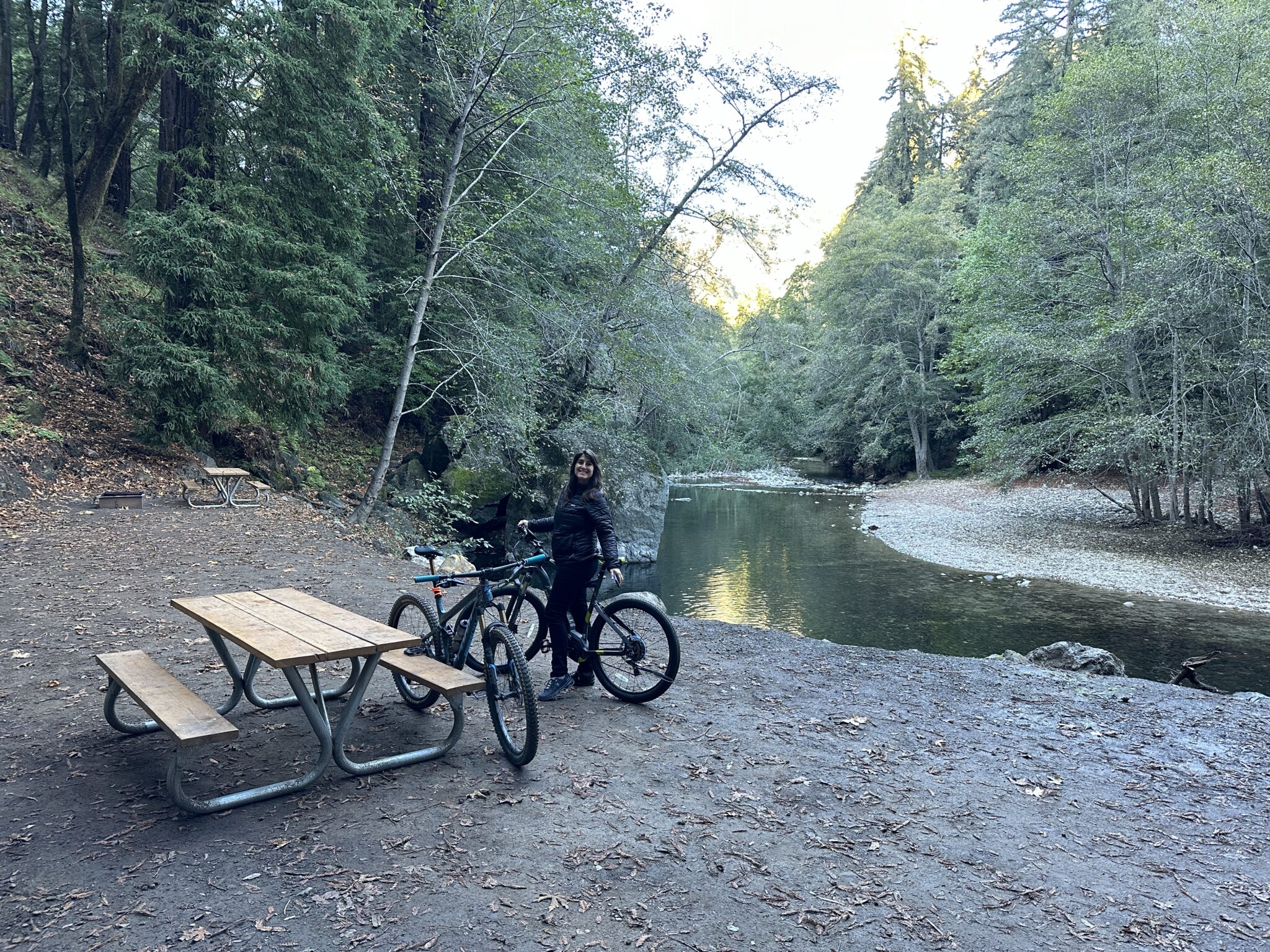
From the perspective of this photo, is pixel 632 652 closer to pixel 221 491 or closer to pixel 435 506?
pixel 221 491

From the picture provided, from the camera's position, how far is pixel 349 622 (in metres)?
3.51

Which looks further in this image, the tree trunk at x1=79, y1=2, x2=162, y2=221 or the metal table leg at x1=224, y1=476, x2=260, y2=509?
the tree trunk at x1=79, y1=2, x2=162, y2=221

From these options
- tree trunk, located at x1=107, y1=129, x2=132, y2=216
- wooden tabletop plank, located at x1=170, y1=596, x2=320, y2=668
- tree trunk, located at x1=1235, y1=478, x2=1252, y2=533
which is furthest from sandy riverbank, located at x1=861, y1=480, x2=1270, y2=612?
tree trunk, located at x1=107, y1=129, x2=132, y2=216

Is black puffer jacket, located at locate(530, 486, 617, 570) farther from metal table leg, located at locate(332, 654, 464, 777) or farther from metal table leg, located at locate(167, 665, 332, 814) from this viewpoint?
metal table leg, located at locate(167, 665, 332, 814)

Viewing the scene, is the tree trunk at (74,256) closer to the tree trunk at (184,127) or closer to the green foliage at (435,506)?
the tree trunk at (184,127)

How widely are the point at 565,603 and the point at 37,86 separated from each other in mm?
23854

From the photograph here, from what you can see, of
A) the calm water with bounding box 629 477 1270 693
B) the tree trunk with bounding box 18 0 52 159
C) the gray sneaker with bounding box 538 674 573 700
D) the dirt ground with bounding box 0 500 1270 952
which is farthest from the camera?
the tree trunk with bounding box 18 0 52 159

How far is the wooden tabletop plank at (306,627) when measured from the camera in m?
3.04

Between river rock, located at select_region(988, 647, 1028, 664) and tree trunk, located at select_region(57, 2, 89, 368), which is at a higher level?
tree trunk, located at select_region(57, 2, 89, 368)

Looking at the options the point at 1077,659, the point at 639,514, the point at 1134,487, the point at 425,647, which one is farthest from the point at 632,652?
the point at 1134,487

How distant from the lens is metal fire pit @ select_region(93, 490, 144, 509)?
9.72m

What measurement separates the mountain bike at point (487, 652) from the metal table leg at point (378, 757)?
20 cm

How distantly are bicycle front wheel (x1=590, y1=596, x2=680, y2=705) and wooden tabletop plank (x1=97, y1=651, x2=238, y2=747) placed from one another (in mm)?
2367

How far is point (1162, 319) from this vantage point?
537 inches
